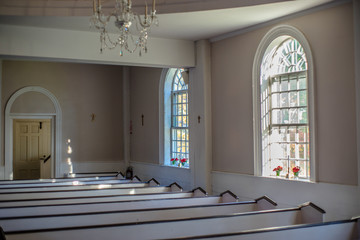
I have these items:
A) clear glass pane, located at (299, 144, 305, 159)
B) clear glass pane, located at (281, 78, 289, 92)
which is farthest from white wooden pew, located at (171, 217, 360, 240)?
clear glass pane, located at (281, 78, 289, 92)

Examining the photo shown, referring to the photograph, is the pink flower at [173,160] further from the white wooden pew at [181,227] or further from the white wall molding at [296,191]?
the white wooden pew at [181,227]

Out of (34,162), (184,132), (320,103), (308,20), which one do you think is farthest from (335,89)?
(34,162)

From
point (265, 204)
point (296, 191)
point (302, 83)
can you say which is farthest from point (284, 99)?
point (265, 204)

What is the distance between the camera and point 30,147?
1207cm

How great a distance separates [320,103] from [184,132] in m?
4.29

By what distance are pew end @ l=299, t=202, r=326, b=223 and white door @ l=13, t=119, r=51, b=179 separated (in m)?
8.60

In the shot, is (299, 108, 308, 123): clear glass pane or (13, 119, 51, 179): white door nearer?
(299, 108, 308, 123): clear glass pane

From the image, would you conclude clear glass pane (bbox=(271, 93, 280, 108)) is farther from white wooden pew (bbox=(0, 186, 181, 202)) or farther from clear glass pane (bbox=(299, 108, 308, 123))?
white wooden pew (bbox=(0, 186, 181, 202))

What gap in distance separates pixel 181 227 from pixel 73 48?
14.6ft

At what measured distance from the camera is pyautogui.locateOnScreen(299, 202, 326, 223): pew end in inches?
178

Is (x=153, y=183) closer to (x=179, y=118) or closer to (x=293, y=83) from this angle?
(x=179, y=118)

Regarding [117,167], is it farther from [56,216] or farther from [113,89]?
[56,216]

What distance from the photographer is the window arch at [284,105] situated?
6348 millimetres

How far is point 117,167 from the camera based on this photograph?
464 inches
